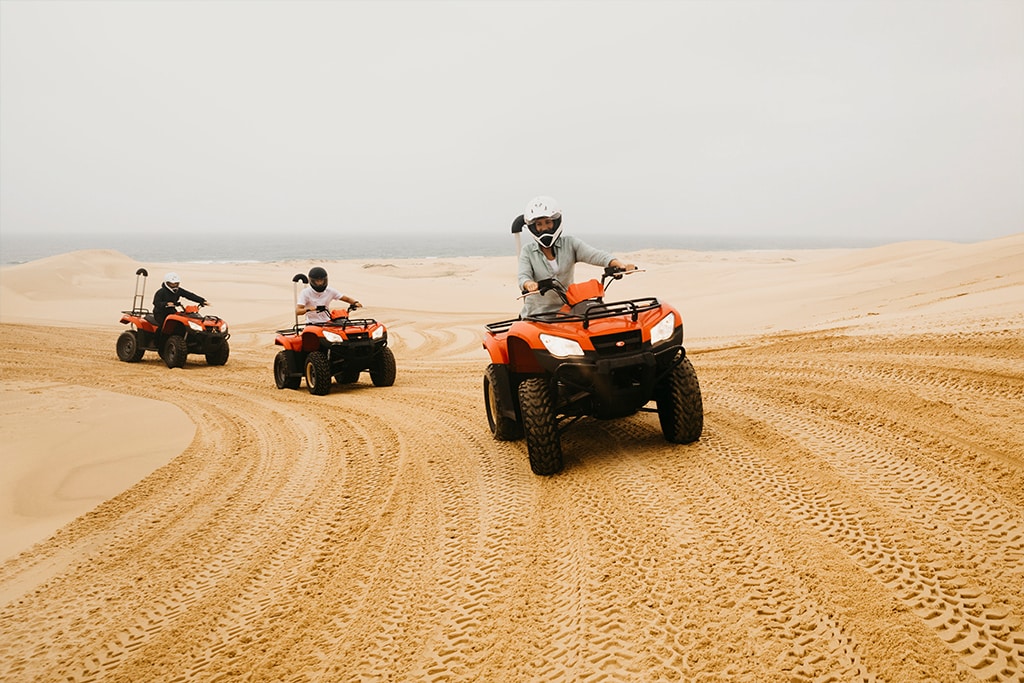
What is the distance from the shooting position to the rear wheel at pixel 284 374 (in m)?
9.73

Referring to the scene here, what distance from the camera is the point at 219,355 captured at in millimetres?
12609

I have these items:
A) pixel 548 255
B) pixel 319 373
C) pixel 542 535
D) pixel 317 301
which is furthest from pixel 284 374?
pixel 542 535

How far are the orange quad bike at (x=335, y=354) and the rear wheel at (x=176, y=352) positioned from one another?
145 inches

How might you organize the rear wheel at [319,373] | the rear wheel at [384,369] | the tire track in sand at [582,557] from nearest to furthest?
the tire track in sand at [582,557]
the rear wheel at [319,373]
the rear wheel at [384,369]

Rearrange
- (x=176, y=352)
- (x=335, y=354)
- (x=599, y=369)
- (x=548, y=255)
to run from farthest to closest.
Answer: (x=176, y=352) < (x=335, y=354) < (x=548, y=255) < (x=599, y=369)

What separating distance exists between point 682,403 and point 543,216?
1.79m

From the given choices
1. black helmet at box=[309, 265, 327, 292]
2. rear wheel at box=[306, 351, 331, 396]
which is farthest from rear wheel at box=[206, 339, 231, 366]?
rear wheel at box=[306, 351, 331, 396]

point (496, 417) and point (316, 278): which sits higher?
point (316, 278)

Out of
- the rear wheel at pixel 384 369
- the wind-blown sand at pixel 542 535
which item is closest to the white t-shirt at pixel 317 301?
the rear wheel at pixel 384 369

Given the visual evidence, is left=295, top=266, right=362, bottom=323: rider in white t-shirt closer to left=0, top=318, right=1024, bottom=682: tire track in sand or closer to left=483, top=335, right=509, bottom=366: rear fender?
left=0, top=318, right=1024, bottom=682: tire track in sand

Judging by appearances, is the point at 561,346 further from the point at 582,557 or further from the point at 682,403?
the point at 582,557

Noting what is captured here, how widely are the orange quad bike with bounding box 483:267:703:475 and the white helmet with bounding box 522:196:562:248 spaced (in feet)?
1.72

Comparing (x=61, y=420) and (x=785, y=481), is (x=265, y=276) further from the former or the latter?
(x=785, y=481)

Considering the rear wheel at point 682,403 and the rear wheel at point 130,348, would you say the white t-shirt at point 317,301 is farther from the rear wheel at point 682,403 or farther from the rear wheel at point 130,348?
the rear wheel at point 682,403
